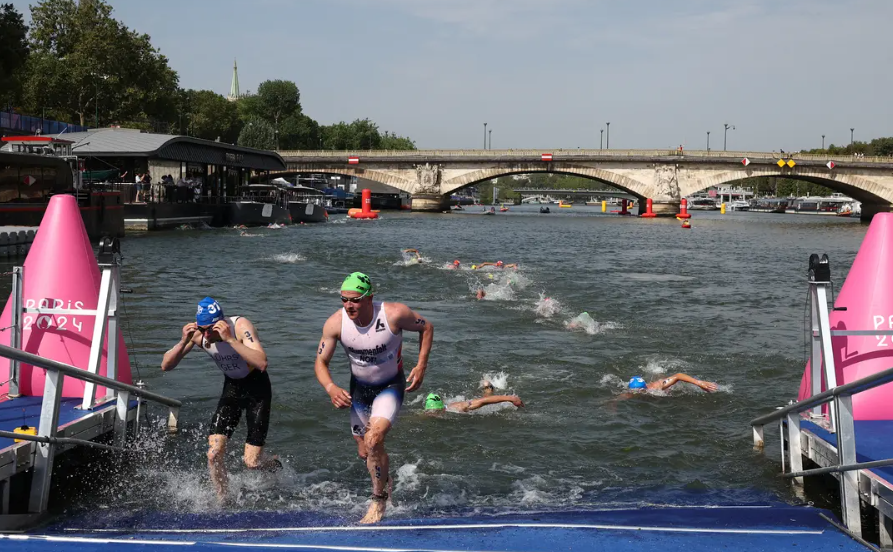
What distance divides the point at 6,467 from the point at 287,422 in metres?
4.66

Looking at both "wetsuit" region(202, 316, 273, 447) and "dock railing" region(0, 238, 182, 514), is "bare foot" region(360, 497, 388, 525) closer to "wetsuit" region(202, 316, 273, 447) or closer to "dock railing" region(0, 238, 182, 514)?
"wetsuit" region(202, 316, 273, 447)

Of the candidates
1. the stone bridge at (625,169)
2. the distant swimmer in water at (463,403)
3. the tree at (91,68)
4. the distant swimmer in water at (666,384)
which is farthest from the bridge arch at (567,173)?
the distant swimmer in water at (463,403)

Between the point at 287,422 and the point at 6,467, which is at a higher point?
the point at 6,467

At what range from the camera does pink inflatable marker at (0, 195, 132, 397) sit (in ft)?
29.8

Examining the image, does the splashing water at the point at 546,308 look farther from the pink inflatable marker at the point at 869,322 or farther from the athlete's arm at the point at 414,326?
the athlete's arm at the point at 414,326

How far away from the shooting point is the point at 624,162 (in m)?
89.1

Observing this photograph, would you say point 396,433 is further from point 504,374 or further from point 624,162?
point 624,162

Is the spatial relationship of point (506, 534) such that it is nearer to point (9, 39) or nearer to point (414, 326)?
point (414, 326)

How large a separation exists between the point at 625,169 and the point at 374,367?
281 ft

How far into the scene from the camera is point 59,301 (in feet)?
30.1

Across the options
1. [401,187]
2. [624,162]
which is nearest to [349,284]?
[624,162]

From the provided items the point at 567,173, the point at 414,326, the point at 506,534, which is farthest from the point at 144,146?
the point at 567,173

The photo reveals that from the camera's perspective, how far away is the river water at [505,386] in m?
8.64

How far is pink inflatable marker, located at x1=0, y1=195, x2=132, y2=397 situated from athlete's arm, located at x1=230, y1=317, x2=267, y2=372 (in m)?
1.88
